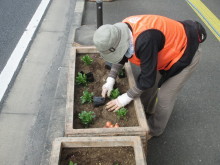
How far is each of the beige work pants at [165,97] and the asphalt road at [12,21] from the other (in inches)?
103

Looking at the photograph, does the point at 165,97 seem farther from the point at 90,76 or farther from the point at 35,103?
the point at 35,103

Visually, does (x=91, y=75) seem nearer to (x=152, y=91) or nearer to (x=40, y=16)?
(x=152, y=91)

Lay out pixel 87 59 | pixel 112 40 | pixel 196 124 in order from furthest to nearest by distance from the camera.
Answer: pixel 196 124
pixel 87 59
pixel 112 40

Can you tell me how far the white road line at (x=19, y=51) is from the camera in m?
3.84

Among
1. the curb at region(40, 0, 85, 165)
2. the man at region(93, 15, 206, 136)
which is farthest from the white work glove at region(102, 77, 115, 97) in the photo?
the curb at region(40, 0, 85, 165)

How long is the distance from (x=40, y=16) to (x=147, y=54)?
437 cm

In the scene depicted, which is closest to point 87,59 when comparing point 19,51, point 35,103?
point 35,103

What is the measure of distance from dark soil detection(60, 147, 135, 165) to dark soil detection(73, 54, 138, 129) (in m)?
0.33

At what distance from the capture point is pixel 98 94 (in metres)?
2.75

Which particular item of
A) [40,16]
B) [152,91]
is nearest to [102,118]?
[152,91]

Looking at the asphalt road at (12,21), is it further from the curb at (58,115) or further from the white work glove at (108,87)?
the white work glove at (108,87)

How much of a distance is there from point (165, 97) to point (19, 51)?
3.11 meters

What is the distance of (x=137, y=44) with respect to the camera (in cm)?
191

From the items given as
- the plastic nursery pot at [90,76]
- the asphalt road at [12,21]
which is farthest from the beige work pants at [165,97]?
the asphalt road at [12,21]
